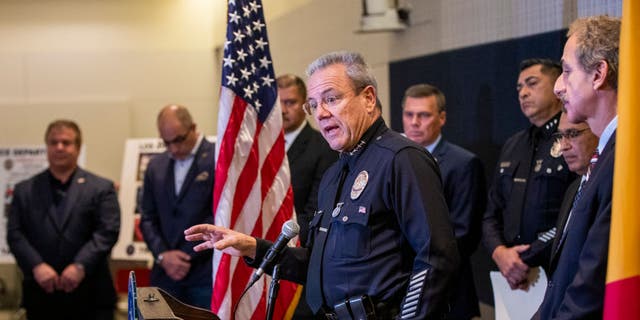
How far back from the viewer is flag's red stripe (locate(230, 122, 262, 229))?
3.78 meters

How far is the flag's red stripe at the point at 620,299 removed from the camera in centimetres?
180

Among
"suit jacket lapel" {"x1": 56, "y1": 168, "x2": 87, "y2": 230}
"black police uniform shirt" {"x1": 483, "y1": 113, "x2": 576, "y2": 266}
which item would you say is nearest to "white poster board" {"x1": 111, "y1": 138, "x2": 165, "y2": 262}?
"suit jacket lapel" {"x1": 56, "y1": 168, "x2": 87, "y2": 230}

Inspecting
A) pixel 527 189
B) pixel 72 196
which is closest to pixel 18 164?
pixel 72 196

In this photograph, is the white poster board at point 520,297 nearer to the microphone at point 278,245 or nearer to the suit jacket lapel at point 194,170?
the microphone at point 278,245

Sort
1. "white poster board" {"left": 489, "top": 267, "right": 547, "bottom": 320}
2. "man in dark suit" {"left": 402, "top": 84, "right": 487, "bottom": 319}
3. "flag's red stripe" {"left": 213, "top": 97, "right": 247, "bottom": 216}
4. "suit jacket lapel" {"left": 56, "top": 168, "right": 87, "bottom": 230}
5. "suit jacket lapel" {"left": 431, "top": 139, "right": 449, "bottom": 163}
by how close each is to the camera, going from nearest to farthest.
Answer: "white poster board" {"left": 489, "top": 267, "right": 547, "bottom": 320}, "flag's red stripe" {"left": 213, "top": 97, "right": 247, "bottom": 216}, "man in dark suit" {"left": 402, "top": 84, "right": 487, "bottom": 319}, "suit jacket lapel" {"left": 431, "top": 139, "right": 449, "bottom": 163}, "suit jacket lapel" {"left": 56, "top": 168, "right": 87, "bottom": 230}

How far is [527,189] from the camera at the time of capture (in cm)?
368

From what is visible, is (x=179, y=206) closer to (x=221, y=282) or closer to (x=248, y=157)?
(x=248, y=157)

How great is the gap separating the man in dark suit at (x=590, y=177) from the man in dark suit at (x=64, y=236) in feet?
12.5

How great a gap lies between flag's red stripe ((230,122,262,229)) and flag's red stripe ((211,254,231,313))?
6.1 inches

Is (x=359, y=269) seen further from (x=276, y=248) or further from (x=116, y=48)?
(x=116, y=48)

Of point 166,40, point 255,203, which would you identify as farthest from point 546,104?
point 166,40

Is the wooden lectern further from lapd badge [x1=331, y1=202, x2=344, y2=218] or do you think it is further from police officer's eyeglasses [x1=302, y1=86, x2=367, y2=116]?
police officer's eyeglasses [x1=302, y1=86, x2=367, y2=116]

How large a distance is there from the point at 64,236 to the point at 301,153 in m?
1.80

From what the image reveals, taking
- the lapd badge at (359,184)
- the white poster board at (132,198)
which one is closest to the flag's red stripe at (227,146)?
the lapd badge at (359,184)
